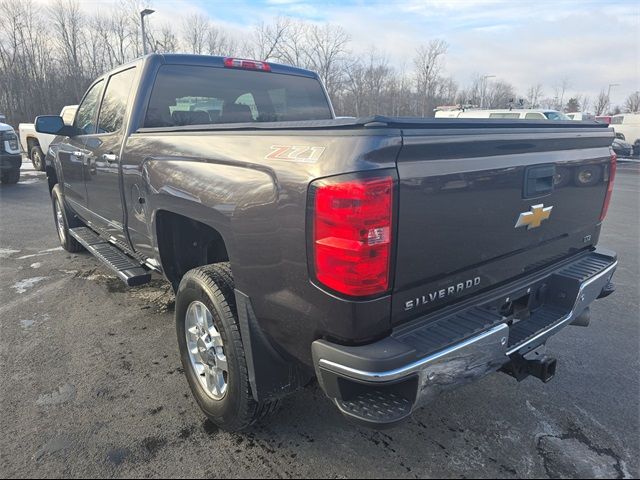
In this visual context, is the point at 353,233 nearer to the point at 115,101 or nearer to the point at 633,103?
the point at 115,101

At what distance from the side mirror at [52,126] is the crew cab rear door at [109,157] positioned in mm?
582

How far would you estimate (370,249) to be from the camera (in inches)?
69.2

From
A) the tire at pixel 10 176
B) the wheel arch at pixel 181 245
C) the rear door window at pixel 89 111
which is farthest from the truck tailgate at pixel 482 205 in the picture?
the tire at pixel 10 176

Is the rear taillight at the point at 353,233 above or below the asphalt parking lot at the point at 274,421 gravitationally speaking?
above

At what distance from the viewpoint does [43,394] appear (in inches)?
113

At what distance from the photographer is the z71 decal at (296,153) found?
6.01ft

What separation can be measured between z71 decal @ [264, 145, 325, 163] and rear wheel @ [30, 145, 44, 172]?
1523cm

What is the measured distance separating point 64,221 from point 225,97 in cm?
319

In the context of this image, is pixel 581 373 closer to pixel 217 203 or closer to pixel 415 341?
pixel 415 341

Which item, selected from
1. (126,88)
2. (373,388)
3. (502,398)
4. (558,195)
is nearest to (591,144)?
(558,195)

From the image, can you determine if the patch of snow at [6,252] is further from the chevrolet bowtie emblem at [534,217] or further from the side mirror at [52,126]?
the chevrolet bowtie emblem at [534,217]

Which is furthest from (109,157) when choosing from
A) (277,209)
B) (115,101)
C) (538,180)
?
(538,180)

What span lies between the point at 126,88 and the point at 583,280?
354 centimetres

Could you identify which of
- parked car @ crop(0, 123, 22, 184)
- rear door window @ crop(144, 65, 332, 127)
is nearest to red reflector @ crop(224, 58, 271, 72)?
rear door window @ crop(144, 65, 332, 127)
